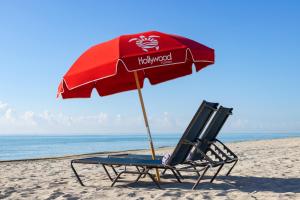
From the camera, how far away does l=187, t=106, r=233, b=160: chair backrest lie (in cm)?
561

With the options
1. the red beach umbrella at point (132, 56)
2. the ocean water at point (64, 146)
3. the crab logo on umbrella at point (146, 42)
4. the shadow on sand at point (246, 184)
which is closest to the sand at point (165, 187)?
the shadow on sand at point (246, 184)

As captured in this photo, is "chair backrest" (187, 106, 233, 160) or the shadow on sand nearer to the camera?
→ the shadow on sand

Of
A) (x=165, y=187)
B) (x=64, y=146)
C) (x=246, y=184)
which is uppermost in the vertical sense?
(x=165, y=187)

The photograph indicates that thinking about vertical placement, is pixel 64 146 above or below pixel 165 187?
below

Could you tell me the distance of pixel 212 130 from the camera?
18.8 feet

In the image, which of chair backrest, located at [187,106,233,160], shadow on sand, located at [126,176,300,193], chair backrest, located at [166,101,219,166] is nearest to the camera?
chair backrest, located at [166,101,219,166]

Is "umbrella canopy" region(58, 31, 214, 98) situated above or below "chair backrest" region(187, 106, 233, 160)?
above

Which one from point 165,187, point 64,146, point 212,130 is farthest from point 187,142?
point 64,146

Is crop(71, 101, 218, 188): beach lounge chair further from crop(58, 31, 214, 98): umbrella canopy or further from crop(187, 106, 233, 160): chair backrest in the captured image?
crop(58, 31, 214, 98): umbrella canopy

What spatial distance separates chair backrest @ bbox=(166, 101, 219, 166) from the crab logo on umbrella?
993 mm

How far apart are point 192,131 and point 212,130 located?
0.61 m

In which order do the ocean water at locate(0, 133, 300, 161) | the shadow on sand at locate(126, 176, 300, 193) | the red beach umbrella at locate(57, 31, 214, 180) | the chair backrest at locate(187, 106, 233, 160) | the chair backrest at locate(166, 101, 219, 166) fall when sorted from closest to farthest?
the red beach umbrella at locate(57, 31, 214, 180) → the chair backrest at locate(166, 101, 219, 166) → the shadow on sand at locate(126, 176, 300, 193) → the chair backrest at locate(187, 106, 233, 160) → the ocean water at locate(0, 133, 300, 161)

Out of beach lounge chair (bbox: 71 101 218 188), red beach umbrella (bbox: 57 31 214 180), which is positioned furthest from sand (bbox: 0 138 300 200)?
red beach umbrella (bbox: 57 31 214 180)

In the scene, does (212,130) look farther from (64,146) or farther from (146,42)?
(64,146)
